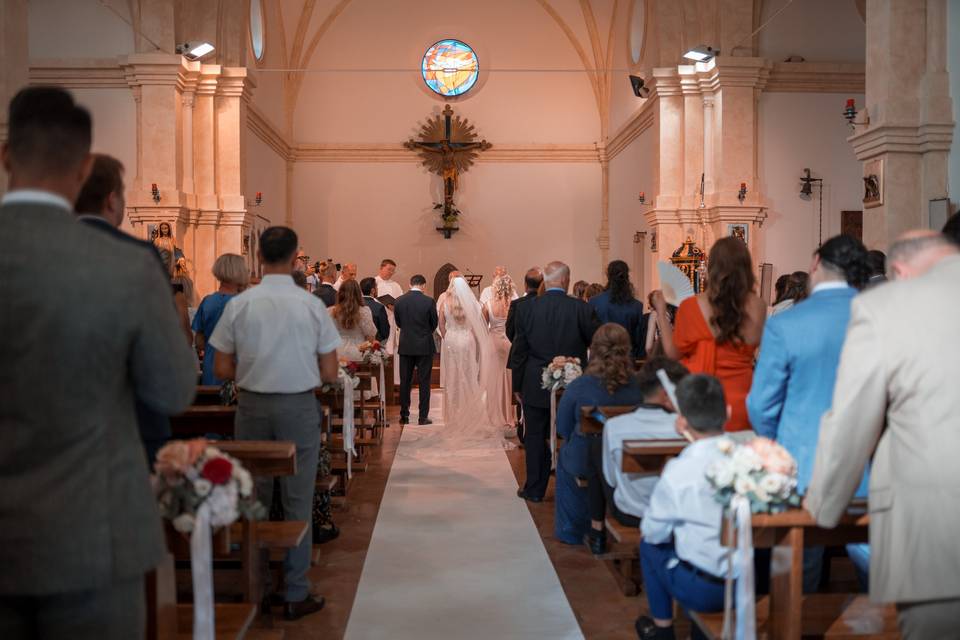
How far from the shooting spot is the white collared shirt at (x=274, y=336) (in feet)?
15.1

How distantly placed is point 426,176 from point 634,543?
18188mm

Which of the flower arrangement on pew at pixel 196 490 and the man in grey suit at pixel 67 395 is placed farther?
the flower arrangement on pew at pixel 196 490

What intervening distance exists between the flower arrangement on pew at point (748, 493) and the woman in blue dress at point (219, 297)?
12.8 ft

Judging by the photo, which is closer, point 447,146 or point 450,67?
point 447,146

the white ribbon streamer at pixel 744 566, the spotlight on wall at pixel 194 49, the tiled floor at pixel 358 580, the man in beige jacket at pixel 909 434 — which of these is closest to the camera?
the man in beige jacket at pixel 909 434

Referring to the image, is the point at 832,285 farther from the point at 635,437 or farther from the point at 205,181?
the point at 205,181

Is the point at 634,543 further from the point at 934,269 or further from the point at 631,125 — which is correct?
the point at 631,125

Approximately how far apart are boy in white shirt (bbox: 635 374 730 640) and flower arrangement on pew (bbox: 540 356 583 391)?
3028 mm

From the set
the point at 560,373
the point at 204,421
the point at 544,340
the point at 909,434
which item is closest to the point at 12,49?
the point at 204,421

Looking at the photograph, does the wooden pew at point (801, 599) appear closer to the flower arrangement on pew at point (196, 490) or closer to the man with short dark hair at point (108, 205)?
the flower arrangement on pew at point (196, 490)

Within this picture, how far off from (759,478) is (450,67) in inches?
790

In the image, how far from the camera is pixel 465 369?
1070 centimetres

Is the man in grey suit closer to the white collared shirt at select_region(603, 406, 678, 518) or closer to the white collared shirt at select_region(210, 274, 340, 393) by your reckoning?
the white collared shirt at select_region(210, 274, 340, 393)

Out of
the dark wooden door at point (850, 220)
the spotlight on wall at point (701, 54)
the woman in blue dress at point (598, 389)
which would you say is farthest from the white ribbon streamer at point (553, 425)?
the dark wooden door at point (850, 220)
